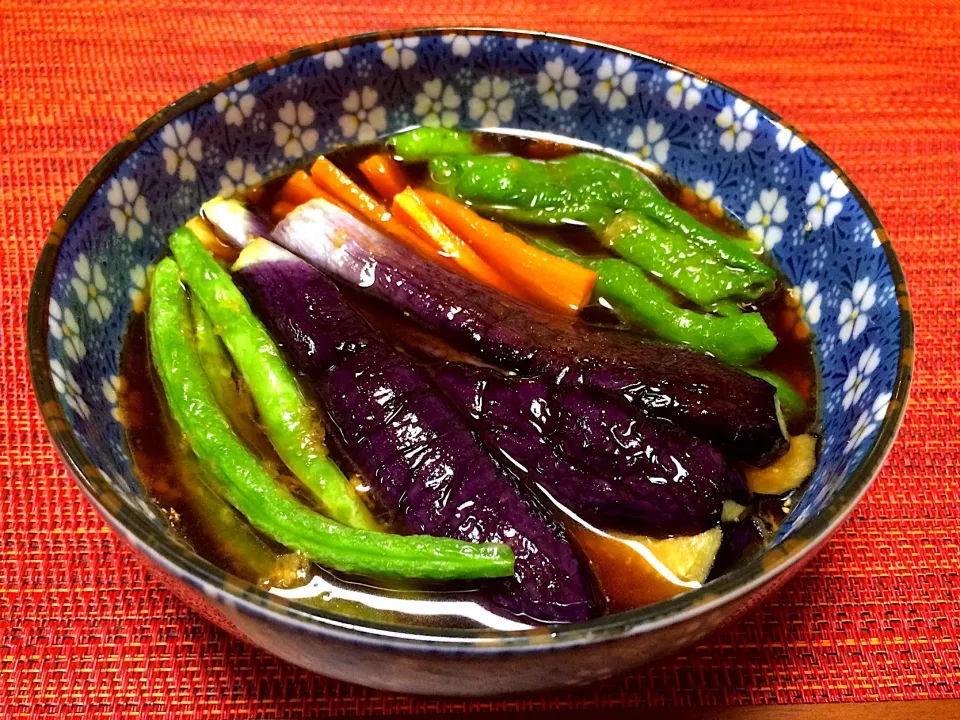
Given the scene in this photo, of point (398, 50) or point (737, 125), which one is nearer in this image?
point (737, 125)

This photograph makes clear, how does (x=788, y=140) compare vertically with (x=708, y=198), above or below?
above

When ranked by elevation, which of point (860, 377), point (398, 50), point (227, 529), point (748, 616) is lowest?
point (748, 616)

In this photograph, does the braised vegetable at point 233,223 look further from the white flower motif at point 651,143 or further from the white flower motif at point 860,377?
the white flower motif at point 860,377

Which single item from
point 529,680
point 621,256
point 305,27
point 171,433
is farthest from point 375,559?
point 305,27

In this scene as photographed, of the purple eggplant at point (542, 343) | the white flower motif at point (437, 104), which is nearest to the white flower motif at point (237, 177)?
the purple eggplant at point (542, 343)

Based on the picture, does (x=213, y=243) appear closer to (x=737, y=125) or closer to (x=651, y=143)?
(x=651, y=143)

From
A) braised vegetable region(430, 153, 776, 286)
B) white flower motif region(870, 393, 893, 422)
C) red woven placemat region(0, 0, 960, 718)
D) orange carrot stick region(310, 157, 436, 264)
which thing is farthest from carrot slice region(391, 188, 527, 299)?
red woven placemat region(0, 0, 960, 718)

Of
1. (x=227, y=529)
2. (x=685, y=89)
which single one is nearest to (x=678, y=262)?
(x=685, y=89)

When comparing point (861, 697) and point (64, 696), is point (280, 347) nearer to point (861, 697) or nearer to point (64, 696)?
point (64, 696)
